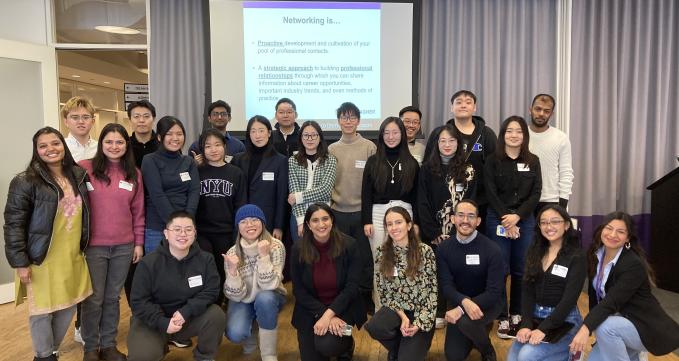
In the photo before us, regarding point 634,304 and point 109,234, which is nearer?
point 634,304

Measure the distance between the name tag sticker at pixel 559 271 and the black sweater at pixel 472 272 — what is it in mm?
262

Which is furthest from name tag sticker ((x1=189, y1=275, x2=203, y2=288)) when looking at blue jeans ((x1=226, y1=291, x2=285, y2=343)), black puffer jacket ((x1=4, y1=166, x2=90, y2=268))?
black puffer jacket ((x1=4, y1=166, x2=90, y2=268))

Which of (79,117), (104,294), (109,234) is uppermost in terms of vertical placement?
(79,117)

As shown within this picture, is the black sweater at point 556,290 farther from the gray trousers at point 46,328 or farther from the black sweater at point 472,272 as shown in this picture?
the gray trousers at point 46,328

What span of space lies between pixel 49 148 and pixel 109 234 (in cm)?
54

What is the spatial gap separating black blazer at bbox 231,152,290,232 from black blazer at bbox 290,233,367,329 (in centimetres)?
64

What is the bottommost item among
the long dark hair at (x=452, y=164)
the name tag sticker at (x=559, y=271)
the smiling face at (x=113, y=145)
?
the name tag sticker at (x=559, y=271)

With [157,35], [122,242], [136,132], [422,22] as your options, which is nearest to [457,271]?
[122,242]

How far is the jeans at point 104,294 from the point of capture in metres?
2.66

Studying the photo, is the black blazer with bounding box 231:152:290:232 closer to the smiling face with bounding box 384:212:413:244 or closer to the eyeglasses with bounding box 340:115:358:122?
the eyeglasses with bounding box 340:115:358:122

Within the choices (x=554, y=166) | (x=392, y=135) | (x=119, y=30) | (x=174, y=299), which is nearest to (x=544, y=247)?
(x=554, y=166)

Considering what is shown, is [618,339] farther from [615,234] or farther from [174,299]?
[174,299]

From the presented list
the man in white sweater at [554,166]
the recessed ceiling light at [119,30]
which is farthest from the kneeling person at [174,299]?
the recessed ceiling light at [119,30]

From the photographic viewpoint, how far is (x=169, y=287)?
254 cm
